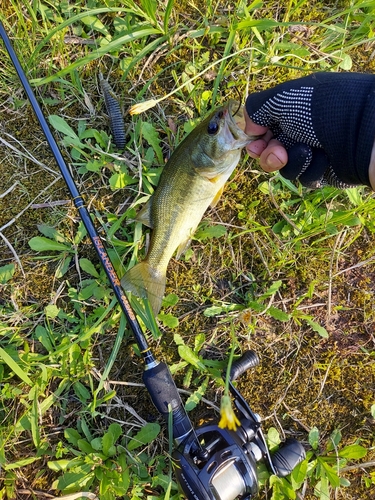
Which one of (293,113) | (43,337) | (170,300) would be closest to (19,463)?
(43,337)

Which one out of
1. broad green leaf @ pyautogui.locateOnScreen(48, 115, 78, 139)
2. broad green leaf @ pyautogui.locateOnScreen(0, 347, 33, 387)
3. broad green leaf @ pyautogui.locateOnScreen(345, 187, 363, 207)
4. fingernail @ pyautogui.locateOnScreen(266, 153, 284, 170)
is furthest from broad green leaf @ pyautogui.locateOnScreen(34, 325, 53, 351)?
broad green leaf @ pyautogui.locateOnScreen(345, 187, 363, 207)

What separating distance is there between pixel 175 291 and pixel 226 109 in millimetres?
1289

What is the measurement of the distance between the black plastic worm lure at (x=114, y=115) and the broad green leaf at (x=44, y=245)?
826mm

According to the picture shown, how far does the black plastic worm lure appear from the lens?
2.84 meters

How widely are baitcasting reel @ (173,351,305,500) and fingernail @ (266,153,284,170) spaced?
4.40ft

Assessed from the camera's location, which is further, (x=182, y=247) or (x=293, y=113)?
(x=182, y=247)

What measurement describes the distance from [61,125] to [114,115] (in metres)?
0.38

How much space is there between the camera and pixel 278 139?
8.36 ft

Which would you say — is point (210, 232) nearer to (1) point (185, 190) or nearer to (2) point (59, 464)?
(1) point (185, 190)

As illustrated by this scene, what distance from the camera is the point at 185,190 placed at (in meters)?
2.57

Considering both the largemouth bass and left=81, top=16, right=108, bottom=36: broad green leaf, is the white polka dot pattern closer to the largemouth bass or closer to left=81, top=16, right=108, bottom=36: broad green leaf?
the largemouth bass

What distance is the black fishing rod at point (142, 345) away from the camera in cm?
249

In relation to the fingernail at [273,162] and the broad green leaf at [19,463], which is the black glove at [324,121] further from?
the broad green leaf at [19,463]

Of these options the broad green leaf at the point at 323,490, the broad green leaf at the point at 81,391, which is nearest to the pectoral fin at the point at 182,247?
the broad green leaf at the point at 81,391
